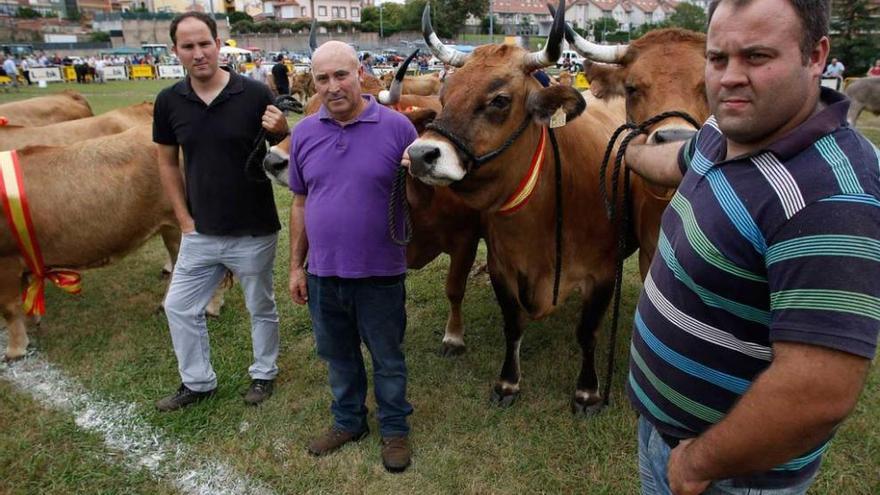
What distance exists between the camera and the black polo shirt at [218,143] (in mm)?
3494

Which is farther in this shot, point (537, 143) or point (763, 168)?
point (537, 143)

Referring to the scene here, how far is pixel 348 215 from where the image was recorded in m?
2.91

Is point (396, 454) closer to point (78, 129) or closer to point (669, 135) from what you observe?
point (669, 135)

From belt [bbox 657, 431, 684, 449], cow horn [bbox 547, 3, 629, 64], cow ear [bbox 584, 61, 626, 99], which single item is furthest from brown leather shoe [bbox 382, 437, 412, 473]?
cow horn [bbox 547, 3, 629, 64]

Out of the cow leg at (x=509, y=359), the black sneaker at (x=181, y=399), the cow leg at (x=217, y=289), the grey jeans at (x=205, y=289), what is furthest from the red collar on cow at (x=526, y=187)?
the cow leg at (x=217, y=289)

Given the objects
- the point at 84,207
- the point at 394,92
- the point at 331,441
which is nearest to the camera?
the point at 331,441

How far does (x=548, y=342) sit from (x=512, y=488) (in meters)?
1.81

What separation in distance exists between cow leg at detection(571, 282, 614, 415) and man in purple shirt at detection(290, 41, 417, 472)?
53.2 inches

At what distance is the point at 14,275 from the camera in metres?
4.71

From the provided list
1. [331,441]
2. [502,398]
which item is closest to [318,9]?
[502,398]

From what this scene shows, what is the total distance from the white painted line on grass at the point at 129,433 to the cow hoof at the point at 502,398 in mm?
1602

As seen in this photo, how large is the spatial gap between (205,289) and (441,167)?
6.89ft

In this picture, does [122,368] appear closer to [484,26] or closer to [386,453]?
[386,453]

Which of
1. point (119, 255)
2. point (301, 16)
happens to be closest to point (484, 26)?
point (301, 16)
